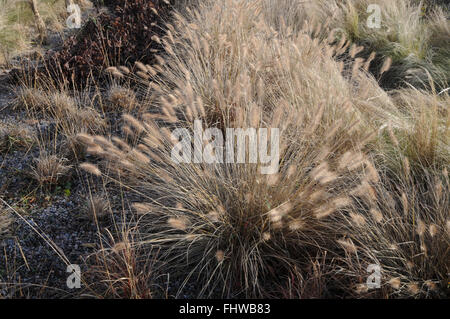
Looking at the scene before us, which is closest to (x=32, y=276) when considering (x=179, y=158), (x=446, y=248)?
(x=179, y=158)

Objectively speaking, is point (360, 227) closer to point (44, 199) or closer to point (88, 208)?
point (88, 208)

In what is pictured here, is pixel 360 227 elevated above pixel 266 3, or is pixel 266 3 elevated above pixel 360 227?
pixel 266 3

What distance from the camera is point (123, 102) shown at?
4.17m

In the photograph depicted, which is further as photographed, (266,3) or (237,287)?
(266,3)

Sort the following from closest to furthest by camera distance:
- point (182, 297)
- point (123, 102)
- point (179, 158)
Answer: point (182, 297), point (179, 158), point (123, 102)

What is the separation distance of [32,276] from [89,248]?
0.37 metres
